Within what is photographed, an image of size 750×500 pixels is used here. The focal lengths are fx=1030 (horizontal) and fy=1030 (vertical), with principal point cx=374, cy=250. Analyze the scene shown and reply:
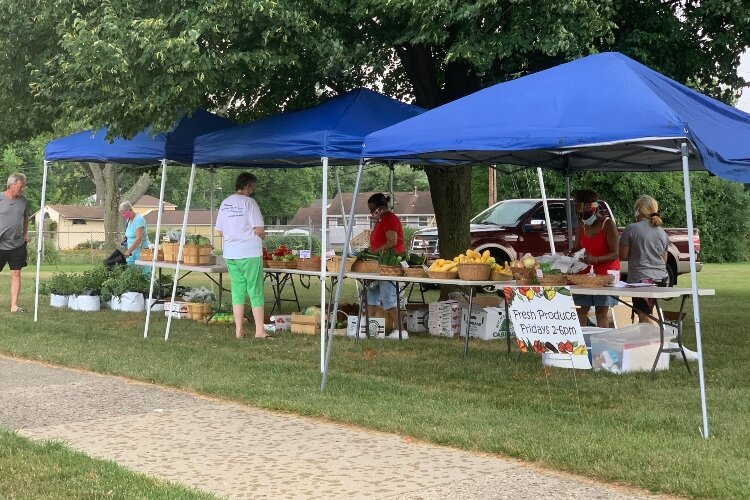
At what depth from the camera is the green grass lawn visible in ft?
20.7

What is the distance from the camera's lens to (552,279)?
9.68 meters

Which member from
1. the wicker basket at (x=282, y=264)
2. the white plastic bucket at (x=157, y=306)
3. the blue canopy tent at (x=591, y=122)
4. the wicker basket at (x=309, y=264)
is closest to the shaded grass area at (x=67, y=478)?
the blue canopy tent at (x=591, y=122)

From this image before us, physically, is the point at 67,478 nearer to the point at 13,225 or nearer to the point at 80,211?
the point at 13,225

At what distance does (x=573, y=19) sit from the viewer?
1206 centimetres

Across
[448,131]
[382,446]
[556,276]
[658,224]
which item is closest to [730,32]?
[658,224]

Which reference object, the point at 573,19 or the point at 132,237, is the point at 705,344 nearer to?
the point at 573,19

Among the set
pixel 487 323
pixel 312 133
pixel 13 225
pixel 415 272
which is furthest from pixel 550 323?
pixel 13 225

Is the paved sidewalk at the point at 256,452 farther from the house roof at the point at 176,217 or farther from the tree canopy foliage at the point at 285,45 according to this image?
the house roof at the point at 176,217

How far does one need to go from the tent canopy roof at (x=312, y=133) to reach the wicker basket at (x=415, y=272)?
53.7 inches

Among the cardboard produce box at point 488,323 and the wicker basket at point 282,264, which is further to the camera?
the wicker basket at point 282,264

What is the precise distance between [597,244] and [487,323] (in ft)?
5.93

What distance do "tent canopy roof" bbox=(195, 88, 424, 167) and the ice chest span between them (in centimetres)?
306

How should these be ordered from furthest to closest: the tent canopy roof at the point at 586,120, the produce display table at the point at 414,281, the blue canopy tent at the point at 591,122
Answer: the produce display table at the point at 414,281
the tent canopy roof at the point at 586,120
the blue canopy tent at the point at 591,122

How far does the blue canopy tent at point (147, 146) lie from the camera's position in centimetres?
1347
